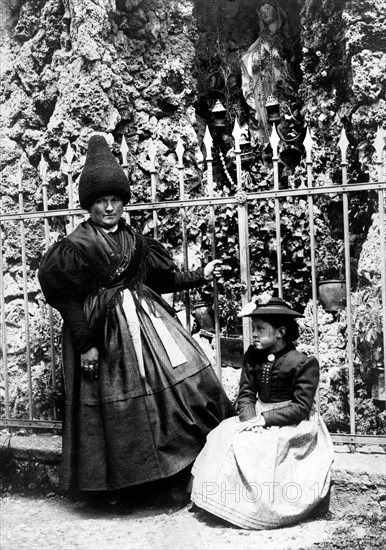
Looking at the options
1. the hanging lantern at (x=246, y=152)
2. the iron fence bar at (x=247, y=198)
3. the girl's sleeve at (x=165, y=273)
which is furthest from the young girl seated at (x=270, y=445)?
the hanging lantern at (x=246, y=152)

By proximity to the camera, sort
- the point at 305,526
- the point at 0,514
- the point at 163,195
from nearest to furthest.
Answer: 1. the point at 305,526
2. the point at 0,514
3. the point at 163,195

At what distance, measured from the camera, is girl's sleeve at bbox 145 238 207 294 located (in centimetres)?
395

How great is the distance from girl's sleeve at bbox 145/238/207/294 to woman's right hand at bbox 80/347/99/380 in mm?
589

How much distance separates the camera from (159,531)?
3.54m

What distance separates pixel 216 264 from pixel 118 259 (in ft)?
1.96

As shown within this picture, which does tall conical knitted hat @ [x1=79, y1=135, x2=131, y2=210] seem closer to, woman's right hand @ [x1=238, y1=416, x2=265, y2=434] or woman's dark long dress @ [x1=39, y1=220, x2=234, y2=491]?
woman's dark long dress @ [x1=39, y1=220, x2=234, y2=491]

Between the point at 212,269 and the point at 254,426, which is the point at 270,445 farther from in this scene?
the point at 212,269

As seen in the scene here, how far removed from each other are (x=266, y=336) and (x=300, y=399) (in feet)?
1.22

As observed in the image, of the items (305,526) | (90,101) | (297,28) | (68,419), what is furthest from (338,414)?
(297,28)

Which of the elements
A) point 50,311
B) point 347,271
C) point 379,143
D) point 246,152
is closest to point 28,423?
point 50,311

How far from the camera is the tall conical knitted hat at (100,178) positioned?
368 cm

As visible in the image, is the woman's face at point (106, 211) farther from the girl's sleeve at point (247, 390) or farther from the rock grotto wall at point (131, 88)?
the rock grotto wall at point (131, 88)

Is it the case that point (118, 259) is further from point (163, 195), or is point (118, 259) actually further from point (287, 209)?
point (287, 209)

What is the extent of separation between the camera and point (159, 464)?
3.62 meters
